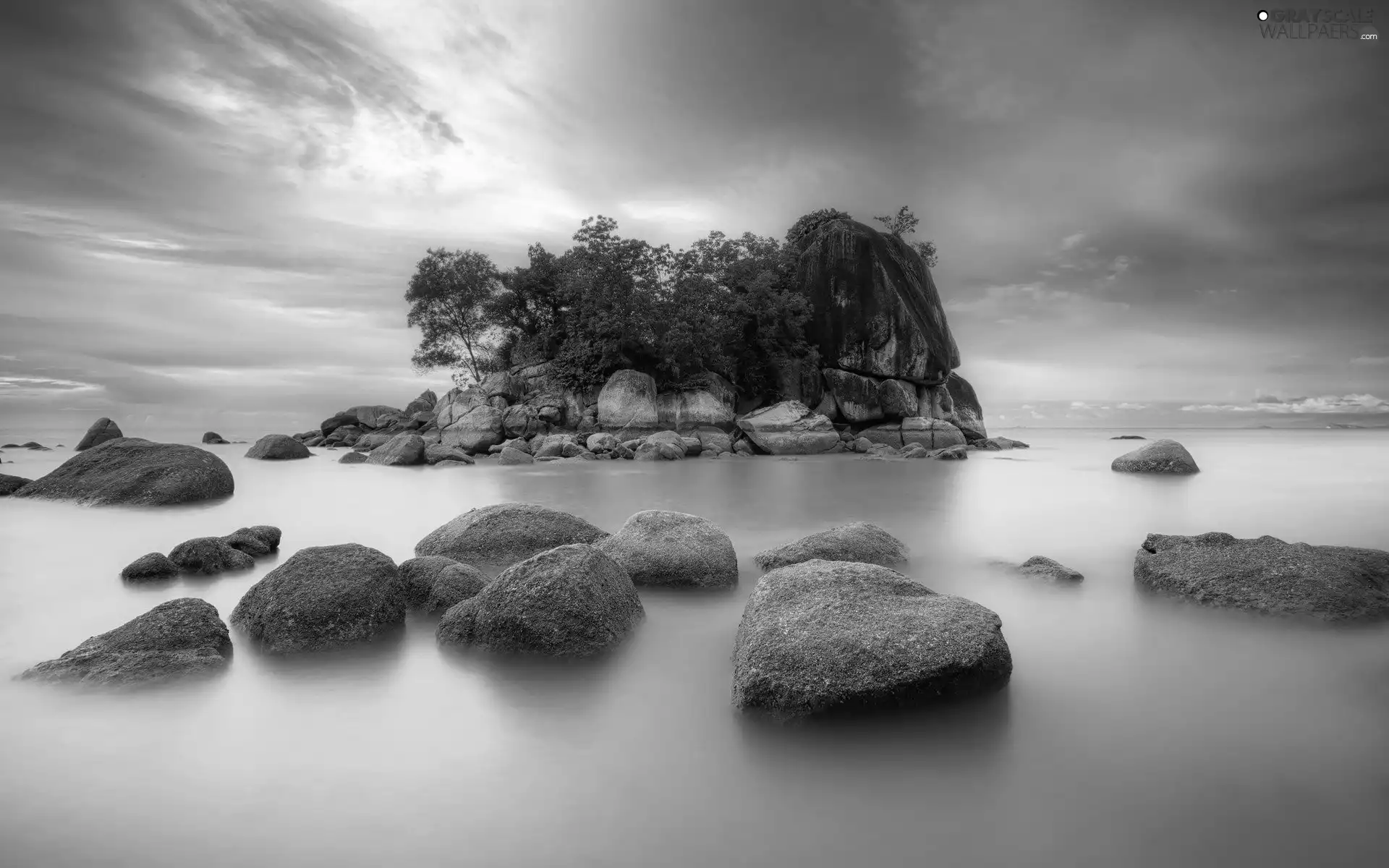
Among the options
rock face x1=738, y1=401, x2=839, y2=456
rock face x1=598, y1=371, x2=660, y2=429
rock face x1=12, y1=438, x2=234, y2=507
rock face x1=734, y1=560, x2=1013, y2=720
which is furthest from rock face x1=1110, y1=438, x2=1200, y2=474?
rock face x1=12, y1=438, x2=234, y2=507

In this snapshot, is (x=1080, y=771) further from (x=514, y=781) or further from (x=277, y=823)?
(x=277, y=823)

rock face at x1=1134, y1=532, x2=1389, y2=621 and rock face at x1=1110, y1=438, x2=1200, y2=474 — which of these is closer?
rock face at x1=1134, y1=532, x2=1389, y2=621

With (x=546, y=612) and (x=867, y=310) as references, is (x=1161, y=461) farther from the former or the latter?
(x=546, y=612)

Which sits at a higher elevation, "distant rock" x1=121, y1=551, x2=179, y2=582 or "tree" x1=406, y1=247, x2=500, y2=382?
"tree" x1=406, y1=247, x2=500, y2=382

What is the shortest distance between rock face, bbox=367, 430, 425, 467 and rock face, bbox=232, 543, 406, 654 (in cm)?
1908

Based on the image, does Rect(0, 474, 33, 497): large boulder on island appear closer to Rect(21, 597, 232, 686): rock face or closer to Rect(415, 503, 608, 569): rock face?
Rect(415, 503, 608, 569): rock face

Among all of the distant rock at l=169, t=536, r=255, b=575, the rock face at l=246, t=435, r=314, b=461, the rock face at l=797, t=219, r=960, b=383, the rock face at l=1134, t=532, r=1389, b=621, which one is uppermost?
the rock face at l=797, t=219, r=960, b=383

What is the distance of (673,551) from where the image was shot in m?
6.45

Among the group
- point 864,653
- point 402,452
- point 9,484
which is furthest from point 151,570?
point 402,452

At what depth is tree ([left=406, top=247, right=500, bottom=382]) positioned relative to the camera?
3772 cm

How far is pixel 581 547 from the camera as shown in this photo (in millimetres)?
5125

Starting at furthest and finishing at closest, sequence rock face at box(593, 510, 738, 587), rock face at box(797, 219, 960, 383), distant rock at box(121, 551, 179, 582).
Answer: rock face at box(797, 219, 960, 383) → distant rock at box(121, 551, 179, 582) → rock face at box(593, 510, 738, 587)

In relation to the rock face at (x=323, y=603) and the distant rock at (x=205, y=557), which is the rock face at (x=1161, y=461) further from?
the distant rock at (x=205, y=557)

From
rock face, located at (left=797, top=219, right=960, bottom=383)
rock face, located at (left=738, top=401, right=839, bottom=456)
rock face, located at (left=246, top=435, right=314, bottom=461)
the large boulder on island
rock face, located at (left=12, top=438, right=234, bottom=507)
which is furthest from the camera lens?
rock face, located at (left=797, top=219, right=960, bottom=383)
